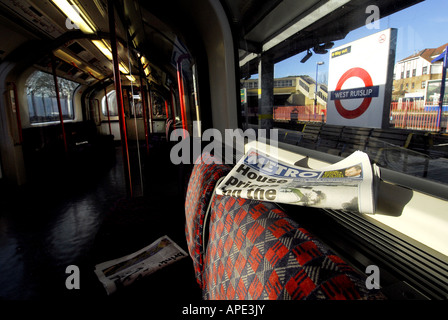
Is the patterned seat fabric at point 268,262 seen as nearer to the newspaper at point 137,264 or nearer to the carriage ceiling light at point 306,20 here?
the newspaper at point 137,264

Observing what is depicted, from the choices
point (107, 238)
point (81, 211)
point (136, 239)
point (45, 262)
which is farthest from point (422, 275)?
point (81, 211)

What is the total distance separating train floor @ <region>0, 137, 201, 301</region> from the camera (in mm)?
1034

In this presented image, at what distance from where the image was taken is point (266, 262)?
2.05ft

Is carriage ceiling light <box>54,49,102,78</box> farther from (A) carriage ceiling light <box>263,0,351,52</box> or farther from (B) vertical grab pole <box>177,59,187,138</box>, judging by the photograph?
(A) carriage ceiling light <box>263,0,351,52</box>

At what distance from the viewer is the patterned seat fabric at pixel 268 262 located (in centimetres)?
49

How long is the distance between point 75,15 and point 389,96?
12.5 feet

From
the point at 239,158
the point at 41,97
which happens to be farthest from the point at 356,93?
the point at 41,97

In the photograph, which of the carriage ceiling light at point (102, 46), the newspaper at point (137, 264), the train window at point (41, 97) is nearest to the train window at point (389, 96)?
the newspaper at point (137, 264)

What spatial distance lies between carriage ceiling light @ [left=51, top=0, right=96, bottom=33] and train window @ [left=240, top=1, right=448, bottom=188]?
2.39 metres

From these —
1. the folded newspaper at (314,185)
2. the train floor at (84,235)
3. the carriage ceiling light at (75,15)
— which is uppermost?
the carriage ceiling light at (75,15)

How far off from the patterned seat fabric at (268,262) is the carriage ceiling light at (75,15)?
3.30 meters

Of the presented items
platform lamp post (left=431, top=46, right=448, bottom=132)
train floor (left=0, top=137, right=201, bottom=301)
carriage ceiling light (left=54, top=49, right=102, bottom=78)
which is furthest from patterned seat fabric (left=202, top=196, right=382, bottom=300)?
carriage ceiling light (left=54, top=49, right=102, bottom=78)

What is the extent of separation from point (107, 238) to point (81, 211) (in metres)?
2.39
